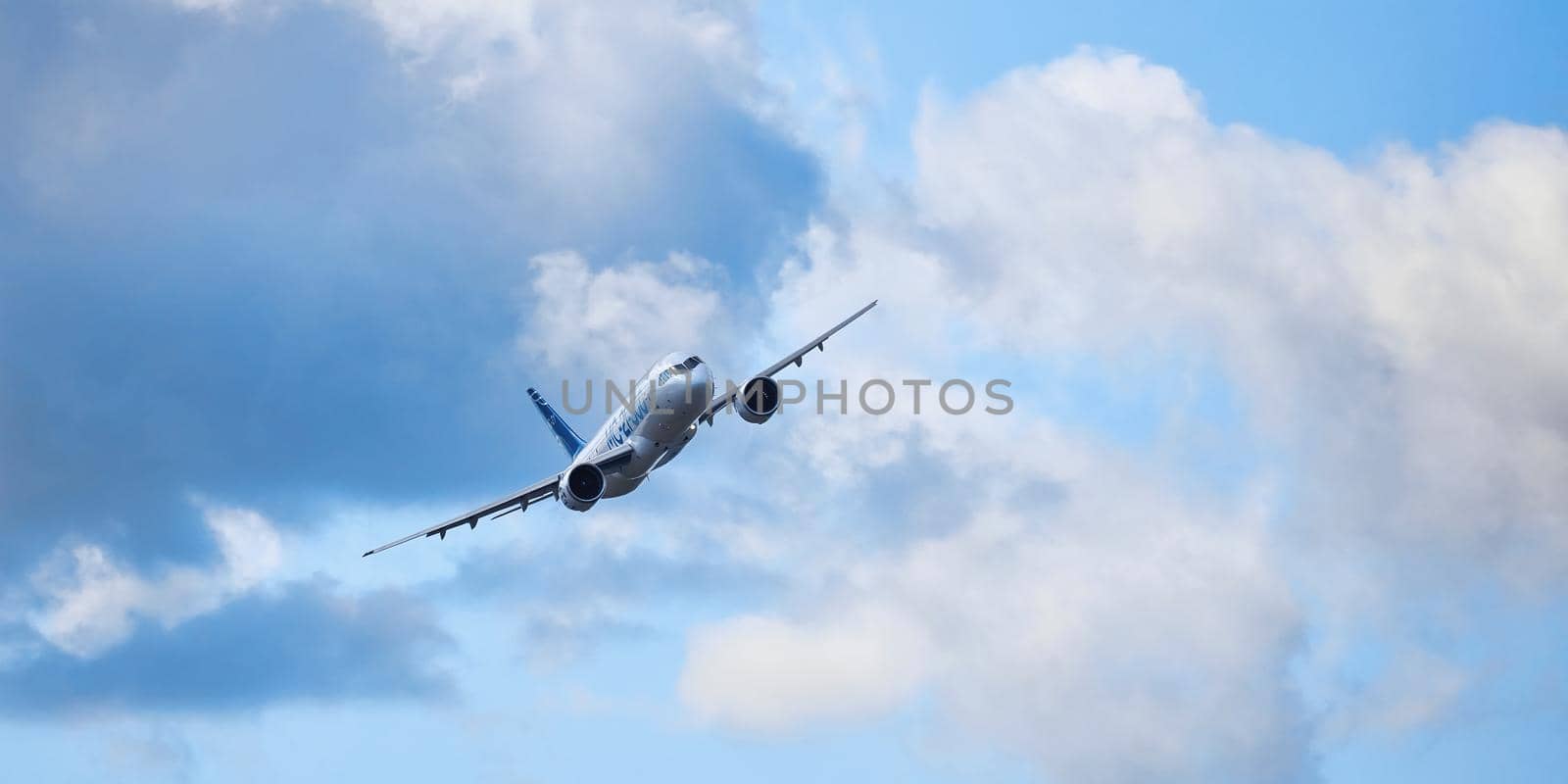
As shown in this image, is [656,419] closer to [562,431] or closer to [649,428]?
[649,428]

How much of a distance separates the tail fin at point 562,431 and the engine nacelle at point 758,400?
1141 inches

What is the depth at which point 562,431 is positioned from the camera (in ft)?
454

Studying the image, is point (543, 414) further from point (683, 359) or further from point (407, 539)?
point (683, 359)

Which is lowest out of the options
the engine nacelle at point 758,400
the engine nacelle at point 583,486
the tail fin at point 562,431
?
the engine nacelle at point 583,486

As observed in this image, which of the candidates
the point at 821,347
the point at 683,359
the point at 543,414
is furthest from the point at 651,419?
the point at 543,414

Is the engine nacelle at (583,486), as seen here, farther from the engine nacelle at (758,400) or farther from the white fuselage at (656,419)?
the engine nacelle at (758,400)

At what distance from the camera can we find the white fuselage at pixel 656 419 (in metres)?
98.8

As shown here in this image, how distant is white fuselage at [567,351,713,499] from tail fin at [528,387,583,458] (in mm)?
21695

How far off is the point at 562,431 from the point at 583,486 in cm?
3200

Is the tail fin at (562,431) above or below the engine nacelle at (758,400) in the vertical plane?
above

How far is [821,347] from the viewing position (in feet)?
360

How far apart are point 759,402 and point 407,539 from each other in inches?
884

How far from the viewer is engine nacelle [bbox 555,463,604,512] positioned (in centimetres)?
10688

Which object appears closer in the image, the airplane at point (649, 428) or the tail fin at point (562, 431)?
the airplane at point (649, 428)
